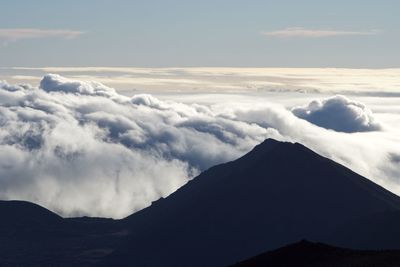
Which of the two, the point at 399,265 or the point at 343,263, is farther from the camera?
the point at 343,263

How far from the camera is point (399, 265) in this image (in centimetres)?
17488

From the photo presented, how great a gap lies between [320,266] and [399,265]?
2853 cm

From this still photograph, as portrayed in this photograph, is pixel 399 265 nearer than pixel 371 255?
Yes

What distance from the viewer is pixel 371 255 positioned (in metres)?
194

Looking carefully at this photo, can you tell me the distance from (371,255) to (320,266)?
1368 cm

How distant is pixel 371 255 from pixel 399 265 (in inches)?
773

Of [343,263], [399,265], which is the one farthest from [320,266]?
[399,265]

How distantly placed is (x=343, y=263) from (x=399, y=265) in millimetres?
21339

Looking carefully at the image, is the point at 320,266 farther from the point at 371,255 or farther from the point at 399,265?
the point at 399,265

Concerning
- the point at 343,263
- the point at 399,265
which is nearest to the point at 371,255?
the point at 343,263

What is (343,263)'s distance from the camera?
193875 millimetres

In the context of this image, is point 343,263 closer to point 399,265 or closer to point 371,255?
point 371,255

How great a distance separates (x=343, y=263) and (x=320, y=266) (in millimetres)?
7469
